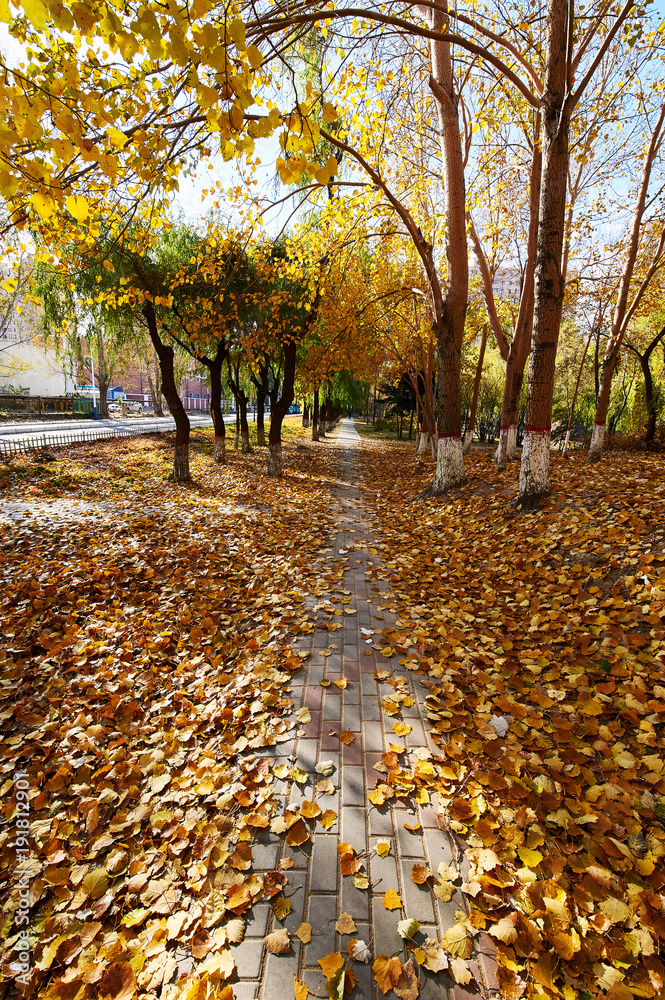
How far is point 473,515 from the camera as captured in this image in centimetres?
732

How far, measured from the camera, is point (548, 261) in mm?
5941

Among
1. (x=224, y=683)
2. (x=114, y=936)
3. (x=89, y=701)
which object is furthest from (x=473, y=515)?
(x=114, y=936)

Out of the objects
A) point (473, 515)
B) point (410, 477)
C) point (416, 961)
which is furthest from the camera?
point (410, 477)

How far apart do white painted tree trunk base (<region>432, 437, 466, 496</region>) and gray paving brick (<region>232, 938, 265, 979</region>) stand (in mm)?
7967

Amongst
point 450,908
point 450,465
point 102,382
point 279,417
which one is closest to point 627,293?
point 450,465

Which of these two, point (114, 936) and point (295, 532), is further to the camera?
point (295, 532)

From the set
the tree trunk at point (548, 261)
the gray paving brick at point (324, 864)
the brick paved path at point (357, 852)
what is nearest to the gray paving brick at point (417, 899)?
the brick paved path at point (357, 852)

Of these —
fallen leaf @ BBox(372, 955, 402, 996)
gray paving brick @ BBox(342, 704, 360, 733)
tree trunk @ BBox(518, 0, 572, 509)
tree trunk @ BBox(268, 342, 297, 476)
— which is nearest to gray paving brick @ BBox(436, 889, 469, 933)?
fallen leaf @ BBox(372, 955, 402, 996)

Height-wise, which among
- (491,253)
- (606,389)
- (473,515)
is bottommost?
(473,515)

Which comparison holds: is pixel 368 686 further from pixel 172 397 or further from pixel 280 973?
pixel 172 397

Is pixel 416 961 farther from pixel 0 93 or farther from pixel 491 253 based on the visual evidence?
pixel 491 253

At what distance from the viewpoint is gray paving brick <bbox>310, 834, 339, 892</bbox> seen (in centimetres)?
203

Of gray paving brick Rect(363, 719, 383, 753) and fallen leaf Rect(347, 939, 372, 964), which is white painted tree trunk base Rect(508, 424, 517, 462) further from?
fallen leaf Rect(347, 939, 372, 964)

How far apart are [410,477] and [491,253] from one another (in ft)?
24.3
